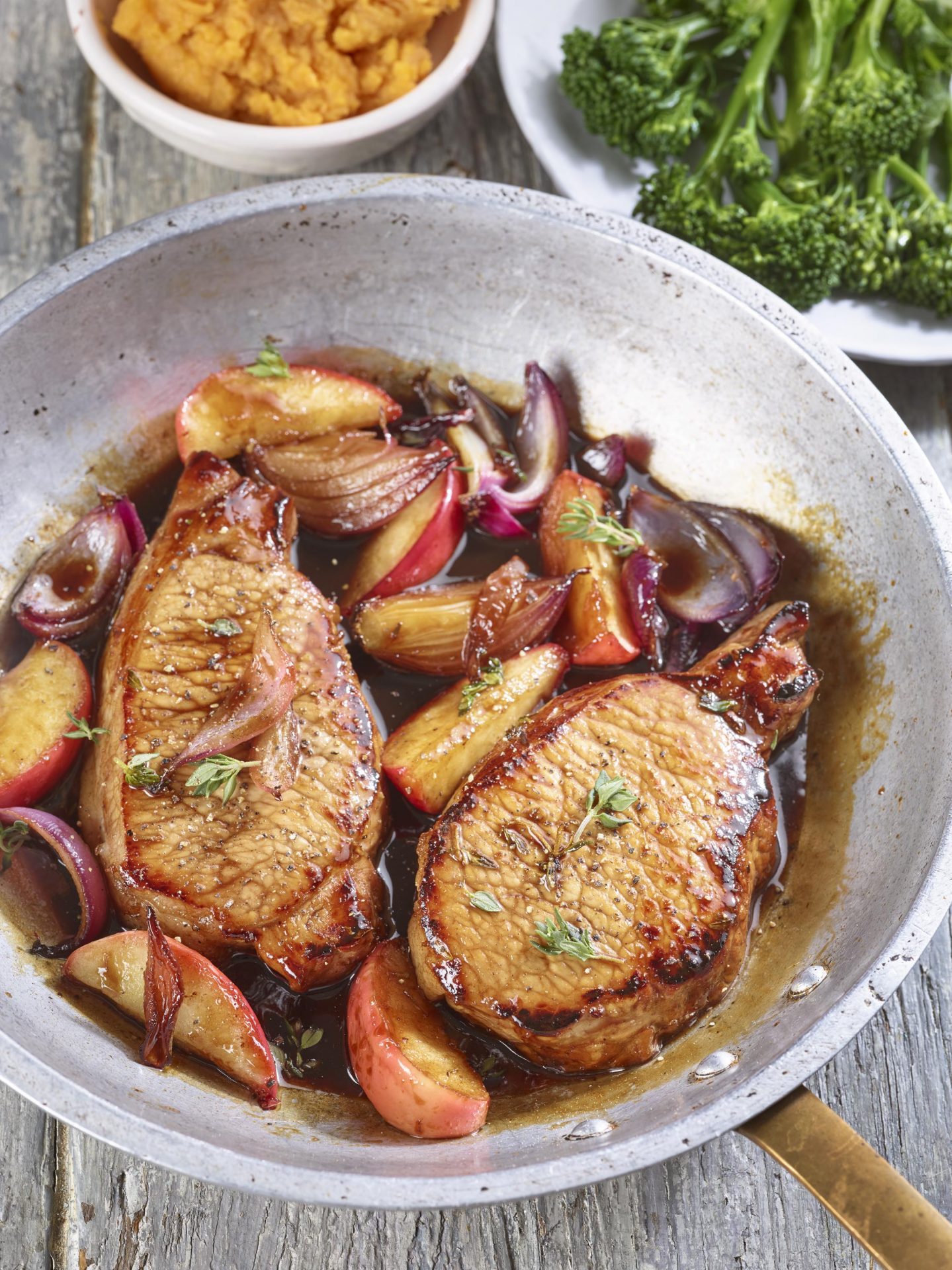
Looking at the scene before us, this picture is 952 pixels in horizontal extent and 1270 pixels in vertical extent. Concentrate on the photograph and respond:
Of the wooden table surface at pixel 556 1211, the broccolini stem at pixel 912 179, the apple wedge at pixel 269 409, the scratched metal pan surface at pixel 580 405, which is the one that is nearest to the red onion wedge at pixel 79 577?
the scratched metal pan surface at pixel 580 405

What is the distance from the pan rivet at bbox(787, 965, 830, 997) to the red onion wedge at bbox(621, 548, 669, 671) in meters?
0.72

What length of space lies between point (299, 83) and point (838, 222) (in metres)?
1.54

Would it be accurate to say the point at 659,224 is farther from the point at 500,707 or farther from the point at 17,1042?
the point at 17,1042

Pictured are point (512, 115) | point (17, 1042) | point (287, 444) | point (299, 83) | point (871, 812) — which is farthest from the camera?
point (512, 115)

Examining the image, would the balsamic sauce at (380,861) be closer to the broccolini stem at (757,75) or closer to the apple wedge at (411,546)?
the apple wedge at (411,546)

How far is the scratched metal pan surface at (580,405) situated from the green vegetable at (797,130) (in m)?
0.63

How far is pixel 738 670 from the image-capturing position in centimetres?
230

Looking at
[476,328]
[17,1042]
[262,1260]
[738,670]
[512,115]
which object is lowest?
[262,1260]

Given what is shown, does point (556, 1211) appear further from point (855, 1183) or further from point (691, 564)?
point (691, 564)

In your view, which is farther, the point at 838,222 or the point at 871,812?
the point at 838,222

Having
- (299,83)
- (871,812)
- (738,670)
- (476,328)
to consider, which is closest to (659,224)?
(476,328)

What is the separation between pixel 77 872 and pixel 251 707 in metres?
0.46

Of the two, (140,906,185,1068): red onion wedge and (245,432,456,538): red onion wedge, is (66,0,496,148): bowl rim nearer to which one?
(245,432,456,538): red onion wedge

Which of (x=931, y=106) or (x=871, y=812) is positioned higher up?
(x=931, y=106)
